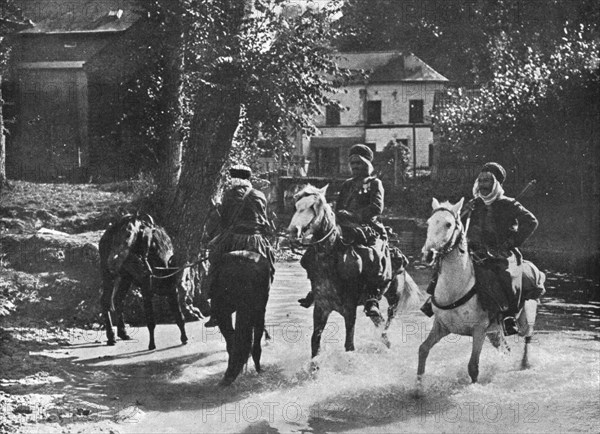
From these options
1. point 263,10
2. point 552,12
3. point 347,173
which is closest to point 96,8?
point 347,173

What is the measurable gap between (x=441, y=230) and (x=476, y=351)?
183 cm

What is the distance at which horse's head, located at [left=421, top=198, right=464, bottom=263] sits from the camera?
31.7 feet

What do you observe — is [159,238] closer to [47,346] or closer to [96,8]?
[47,346]

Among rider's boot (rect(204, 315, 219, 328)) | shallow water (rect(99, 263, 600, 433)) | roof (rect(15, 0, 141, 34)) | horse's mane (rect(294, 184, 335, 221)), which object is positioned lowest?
shallow water (rect(99, 263, 600, 433))

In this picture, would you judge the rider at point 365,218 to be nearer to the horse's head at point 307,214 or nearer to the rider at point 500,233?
the horse's head at point 307,214

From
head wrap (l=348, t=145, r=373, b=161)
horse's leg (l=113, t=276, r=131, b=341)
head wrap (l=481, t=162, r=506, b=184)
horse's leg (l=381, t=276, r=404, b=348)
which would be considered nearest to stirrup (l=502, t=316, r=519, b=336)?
head wrap (l=481, t=162, r=506, b=184)

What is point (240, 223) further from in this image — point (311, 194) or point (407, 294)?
point (407, 294)

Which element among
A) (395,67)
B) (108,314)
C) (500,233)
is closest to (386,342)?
(500,233)

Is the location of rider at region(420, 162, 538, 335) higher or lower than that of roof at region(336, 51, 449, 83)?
lower

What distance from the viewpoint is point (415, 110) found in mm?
56156

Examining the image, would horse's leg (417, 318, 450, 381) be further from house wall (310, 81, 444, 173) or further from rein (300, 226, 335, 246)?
house wall (310, 81, 444, 173)

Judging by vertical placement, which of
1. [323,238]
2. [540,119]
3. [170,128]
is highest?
[540,119]

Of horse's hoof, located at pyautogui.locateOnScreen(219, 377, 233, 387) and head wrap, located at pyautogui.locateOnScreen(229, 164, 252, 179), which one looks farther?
head wrap, located at pyautogui.locateOnScreen(229, 164, 252, 179)

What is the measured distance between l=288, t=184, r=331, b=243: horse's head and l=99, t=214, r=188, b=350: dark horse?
2772mm
